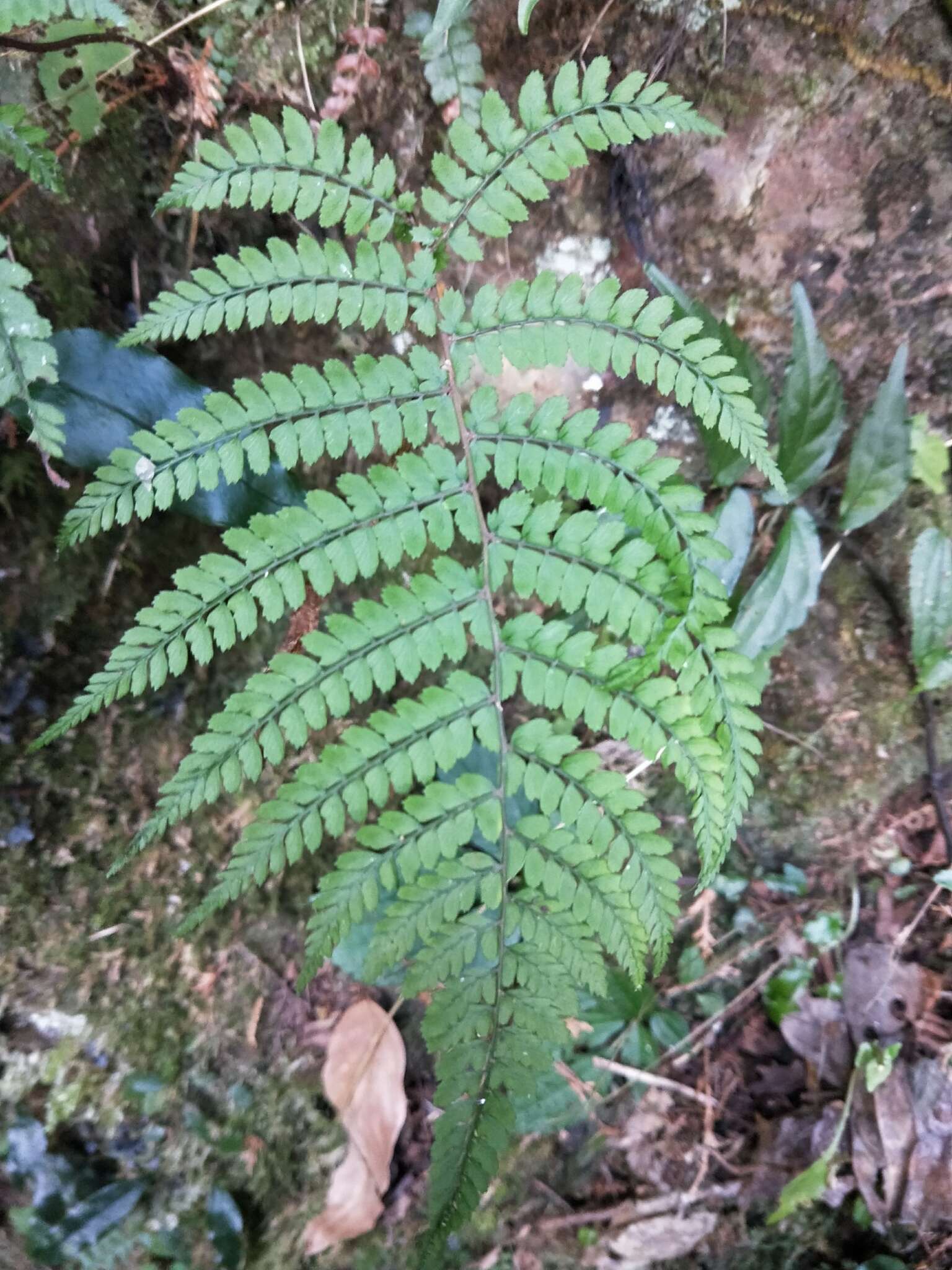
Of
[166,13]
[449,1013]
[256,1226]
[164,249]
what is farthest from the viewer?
[256,1226]

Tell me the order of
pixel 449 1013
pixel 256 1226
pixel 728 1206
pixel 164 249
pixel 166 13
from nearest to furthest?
pixel 449 1013 → pixel 166 13 → pixel 164 249 → pixel 256 1226 → pixel 728 1206

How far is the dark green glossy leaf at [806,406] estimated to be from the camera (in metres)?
1.98

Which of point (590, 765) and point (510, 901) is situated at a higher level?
point (590, 765)

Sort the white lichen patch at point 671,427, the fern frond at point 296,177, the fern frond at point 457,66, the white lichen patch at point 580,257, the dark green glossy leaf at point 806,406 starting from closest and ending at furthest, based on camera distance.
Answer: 1. the fern frond at point 296,177
2. the fern frond at point 457,66
3. the dark green glossy leaf at point 806,406
4. the white lichen patch at point 580,257
5. the white lichen patch at point 671,427

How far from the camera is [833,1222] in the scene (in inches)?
102

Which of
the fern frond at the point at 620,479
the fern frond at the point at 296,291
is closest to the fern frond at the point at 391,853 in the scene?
the fern frond at the point at 620,479

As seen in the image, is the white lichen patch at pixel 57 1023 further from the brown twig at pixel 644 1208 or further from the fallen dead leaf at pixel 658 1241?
the fallen dead leaf at pixel 658 1241

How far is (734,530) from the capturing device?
2.15 metres

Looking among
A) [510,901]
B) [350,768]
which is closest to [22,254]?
[350,768]

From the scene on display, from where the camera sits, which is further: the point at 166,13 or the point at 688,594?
the point at 166,13

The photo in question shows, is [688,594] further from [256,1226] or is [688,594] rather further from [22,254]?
[256,1226]

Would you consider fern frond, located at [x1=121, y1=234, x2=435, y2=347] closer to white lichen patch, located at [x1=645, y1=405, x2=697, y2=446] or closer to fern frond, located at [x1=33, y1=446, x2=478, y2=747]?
fern frond, located at [x1=33, y1=446, x2=478, y2=747]

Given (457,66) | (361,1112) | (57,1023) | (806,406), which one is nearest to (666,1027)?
(361,1112)

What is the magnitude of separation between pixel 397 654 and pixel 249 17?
5.52ft
